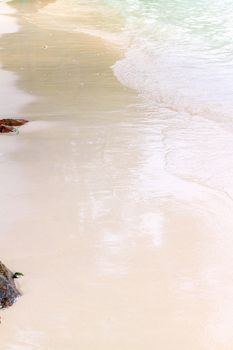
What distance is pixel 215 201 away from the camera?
6125mm

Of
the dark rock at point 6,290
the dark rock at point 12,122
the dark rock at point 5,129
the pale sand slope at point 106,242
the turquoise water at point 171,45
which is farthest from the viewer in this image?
the turquoise water at point 171,45

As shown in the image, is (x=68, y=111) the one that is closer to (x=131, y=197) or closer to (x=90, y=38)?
(x=131, y=197)

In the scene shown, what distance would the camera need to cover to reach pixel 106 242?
5.35m

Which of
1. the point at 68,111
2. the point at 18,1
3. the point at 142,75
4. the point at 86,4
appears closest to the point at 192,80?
the point at 142,75

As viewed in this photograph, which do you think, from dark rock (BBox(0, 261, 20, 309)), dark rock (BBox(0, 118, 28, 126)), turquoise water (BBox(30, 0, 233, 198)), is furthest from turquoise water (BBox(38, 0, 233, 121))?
dark rock (BBox(0, 261, 20, 309))

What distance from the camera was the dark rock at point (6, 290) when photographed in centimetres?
432

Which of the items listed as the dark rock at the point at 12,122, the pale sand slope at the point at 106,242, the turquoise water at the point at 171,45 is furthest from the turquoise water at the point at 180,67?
the dark rock at the point at 12,122

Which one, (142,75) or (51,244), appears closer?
(51,244)

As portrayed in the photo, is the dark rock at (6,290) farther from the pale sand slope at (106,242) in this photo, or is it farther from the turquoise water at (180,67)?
the turquoise water at (180,67)

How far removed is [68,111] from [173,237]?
4.42 meters

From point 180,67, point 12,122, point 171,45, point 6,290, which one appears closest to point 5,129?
point 12,122

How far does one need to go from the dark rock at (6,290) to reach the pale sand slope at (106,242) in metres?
0.06

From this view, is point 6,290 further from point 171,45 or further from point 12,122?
point 171,45

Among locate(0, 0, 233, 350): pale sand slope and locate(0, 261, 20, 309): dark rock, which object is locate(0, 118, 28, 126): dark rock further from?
locate(0, 261, 20, 309): dark rock
